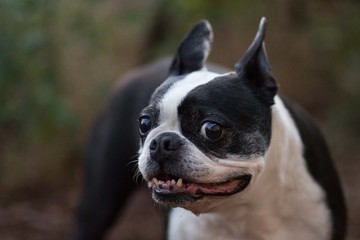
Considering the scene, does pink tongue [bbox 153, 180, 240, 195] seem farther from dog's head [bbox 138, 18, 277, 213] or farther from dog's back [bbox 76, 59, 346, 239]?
dog's back [bbox 76, 59, 346, 239]

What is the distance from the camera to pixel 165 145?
327 cm

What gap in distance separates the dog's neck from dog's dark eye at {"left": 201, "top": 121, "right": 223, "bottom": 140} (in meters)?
0.44

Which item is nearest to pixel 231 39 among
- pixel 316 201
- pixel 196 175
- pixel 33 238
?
pixel 33 238

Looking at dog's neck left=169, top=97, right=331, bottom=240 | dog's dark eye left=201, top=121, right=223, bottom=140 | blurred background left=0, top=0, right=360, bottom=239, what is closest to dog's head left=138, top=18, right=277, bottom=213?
dog's dark eye left=201, top=121, right=223, bottom=140

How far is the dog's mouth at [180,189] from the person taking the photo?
3.29 m

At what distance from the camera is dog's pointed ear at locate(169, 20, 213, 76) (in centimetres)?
390

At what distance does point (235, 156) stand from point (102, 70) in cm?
375

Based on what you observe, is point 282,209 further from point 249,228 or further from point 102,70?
point 102,70

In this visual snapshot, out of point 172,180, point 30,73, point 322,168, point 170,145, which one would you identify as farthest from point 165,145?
A: point 30,73

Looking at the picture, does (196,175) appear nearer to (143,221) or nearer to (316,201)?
(316,201)

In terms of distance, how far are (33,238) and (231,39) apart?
8.66 ft

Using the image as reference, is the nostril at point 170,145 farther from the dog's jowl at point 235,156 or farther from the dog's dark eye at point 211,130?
the dog's dark eye at point 211,130

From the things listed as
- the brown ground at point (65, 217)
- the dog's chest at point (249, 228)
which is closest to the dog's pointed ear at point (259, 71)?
the dog's chest at point (249, 228)

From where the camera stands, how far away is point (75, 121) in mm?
6426
